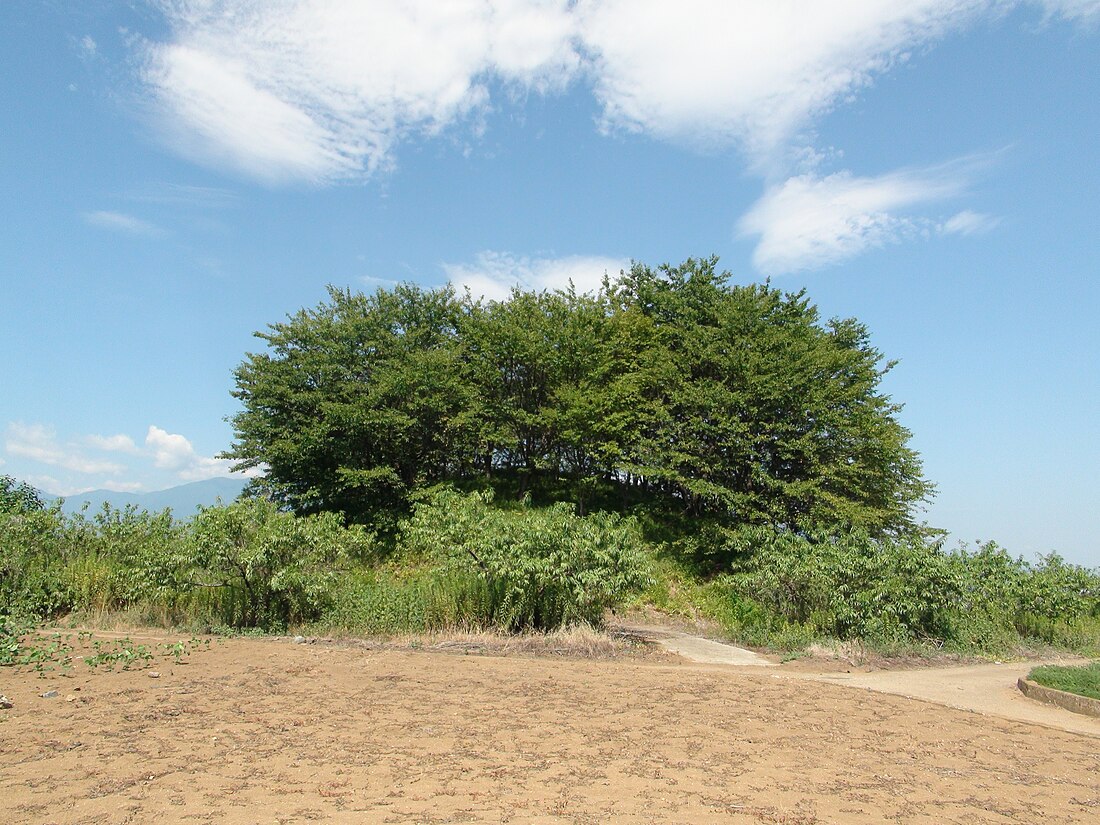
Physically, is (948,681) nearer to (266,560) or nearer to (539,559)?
(539,559)

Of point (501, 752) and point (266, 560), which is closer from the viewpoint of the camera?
point (501, 752)

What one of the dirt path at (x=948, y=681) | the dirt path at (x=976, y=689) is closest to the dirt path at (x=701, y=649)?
the dirt path at (x=948, y=681)

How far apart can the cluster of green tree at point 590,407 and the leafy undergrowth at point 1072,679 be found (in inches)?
404

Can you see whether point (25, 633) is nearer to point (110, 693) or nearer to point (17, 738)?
point (110, 693)

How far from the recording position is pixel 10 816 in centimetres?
436

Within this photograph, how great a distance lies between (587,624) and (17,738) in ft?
27.7

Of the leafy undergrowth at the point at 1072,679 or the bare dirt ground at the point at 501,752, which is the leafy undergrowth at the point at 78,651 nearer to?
the bare dirt ground at the point at 501,752

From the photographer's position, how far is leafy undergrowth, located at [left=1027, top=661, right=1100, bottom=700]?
8797 mm

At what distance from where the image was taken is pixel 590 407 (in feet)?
76.2

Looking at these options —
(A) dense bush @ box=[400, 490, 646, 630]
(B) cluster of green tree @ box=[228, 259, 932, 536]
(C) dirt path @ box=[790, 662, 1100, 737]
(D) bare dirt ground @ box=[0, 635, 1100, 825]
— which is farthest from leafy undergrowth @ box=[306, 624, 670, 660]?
(B) cluster of green tree @ box=[228, 259, 932, 536]

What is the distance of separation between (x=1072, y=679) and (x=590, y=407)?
1548 centimetres

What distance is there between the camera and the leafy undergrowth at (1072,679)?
880cm

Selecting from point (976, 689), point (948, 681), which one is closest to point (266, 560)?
point (948, 681)

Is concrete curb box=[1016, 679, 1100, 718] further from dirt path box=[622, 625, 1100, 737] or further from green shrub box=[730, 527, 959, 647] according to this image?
green shrub box=[730, 527, 959, 647]
